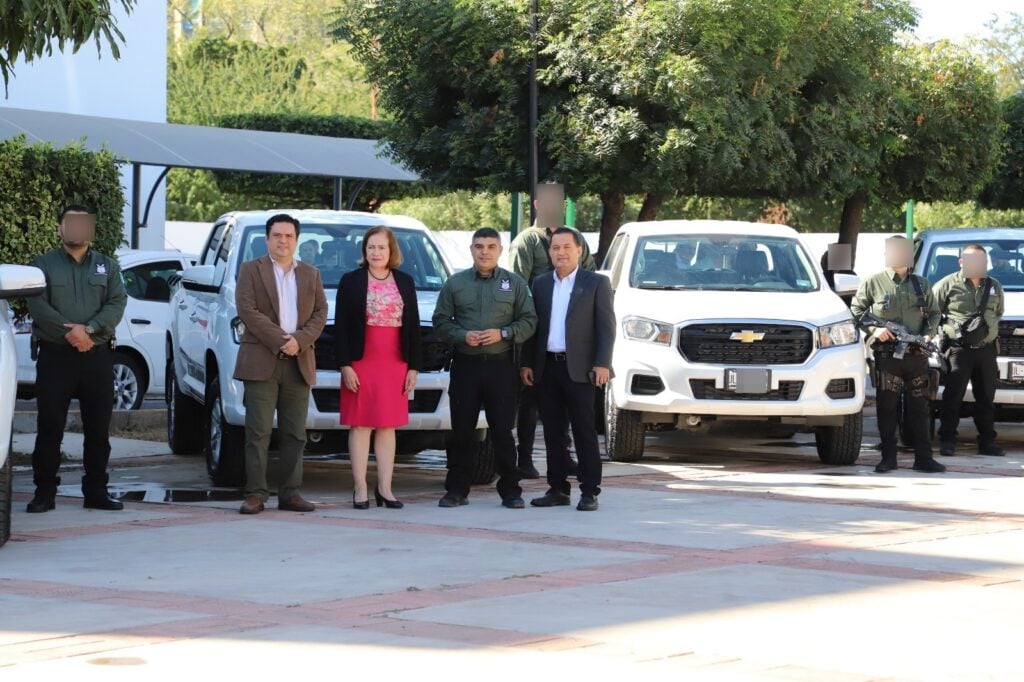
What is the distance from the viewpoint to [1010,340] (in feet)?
51.2

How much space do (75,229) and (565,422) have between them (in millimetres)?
3299

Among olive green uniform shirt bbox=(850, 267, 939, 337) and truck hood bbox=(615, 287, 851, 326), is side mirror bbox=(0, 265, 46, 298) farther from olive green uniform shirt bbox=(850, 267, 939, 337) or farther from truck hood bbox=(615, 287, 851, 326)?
olive green uniform shirt bbox=(850, 267, 939, 337)

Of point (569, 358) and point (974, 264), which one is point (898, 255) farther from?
point (569, 358)

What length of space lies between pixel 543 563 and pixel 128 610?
229cm

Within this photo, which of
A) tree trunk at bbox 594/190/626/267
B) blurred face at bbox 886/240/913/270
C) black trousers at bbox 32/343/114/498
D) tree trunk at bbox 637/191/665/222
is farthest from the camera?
tree trunk at bbox 637/191/665/222

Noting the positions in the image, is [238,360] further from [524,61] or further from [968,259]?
[524,61]

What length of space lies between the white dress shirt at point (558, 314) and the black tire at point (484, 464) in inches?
48.2

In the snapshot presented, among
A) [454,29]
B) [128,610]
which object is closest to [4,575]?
[128,610]

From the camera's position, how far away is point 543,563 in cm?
885

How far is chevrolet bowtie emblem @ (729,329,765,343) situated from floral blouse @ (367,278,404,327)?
360 cm

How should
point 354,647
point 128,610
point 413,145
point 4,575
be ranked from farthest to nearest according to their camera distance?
1. point 413,145
2. point 4,575
3. point 128,610
4. point 354,647

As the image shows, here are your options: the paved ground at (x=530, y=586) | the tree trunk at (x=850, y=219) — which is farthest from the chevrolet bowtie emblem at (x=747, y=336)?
the tree trunk at (x=850, y=219)

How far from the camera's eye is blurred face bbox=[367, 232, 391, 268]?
1112cm

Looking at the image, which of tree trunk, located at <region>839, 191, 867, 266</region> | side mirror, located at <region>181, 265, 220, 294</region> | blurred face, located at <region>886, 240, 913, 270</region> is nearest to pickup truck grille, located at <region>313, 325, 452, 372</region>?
side mirror, located at <region>181, 265, 220, 294</region>
